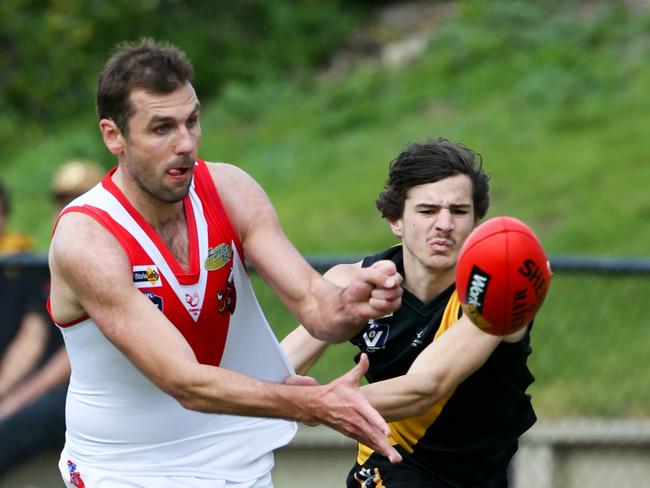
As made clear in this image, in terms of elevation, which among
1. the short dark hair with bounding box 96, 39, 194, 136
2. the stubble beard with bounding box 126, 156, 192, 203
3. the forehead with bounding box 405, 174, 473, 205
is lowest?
the forehead with bounding box 405, 174, 473, 205

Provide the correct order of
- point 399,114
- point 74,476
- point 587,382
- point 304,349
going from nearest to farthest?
point 74,476
point 304,349
point 587,382
point 399,114

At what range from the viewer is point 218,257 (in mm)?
4922

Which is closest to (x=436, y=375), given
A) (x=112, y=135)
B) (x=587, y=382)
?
(x=112, y=135)

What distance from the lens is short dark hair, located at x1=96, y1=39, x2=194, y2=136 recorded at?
4.71m

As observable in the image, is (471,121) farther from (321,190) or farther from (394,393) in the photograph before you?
(394,393)

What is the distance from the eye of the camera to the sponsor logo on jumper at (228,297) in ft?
16.2

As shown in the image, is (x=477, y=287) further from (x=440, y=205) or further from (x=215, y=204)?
(x=215, y=204)

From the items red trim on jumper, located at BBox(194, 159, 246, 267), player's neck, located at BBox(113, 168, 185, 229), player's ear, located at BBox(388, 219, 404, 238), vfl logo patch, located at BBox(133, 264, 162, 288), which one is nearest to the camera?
vfl logo patch, located at BBox(133, 264, 162, 288)

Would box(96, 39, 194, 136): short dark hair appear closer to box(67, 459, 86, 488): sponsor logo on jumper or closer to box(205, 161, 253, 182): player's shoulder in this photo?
box(205, 161, 253, 182): player's shoulder

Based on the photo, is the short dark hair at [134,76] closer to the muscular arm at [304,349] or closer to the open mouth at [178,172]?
the open mouth at [178,172]

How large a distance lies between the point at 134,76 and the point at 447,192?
1206 mm

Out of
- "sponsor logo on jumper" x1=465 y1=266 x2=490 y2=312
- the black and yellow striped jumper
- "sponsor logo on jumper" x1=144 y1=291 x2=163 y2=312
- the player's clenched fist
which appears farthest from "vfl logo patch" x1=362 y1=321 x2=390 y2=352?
"sponsor logo on jumper" x1=144 y1=291 x2=163 y2=312

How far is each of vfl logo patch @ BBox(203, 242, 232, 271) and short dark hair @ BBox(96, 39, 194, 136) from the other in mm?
528

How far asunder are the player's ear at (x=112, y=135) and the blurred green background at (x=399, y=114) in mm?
4047
